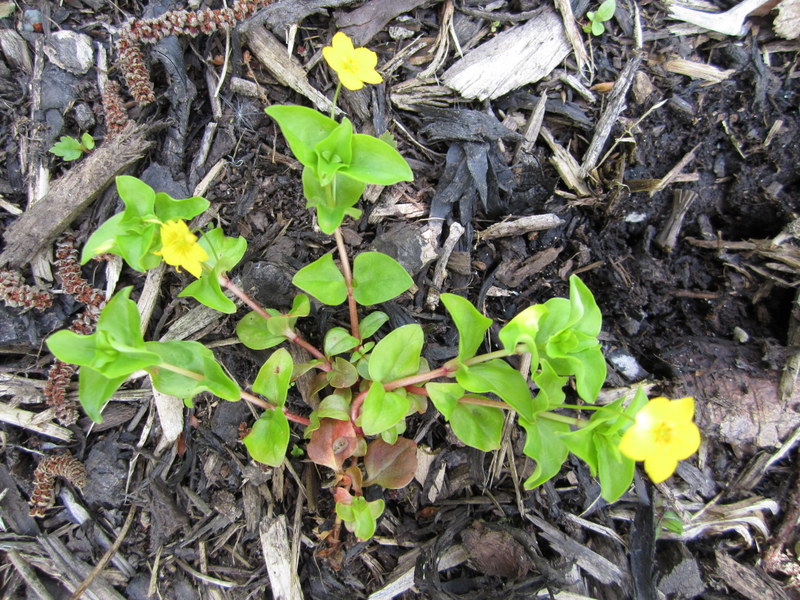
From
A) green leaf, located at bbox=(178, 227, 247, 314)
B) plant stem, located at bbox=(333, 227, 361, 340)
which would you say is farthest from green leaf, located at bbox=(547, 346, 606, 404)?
green leaf, located at bbox=(178, 227, 247, 314)

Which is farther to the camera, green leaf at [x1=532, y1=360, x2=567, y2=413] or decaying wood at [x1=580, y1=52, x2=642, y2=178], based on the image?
decaying wood at [x1=580, y1=52, x2=642, y2=178]

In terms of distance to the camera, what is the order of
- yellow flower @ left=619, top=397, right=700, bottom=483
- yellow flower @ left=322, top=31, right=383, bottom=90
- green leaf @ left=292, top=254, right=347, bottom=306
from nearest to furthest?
yellow flower @ left=619, top=397, right=700, bottom=483
yellow flower @ left=322, top=31, right=383, bottom=90
green leaf @ left=292, top=254, right=347, bottom=306

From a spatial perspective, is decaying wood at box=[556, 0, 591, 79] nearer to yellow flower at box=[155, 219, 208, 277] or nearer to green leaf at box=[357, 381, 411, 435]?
green leaf at box=[357, 381, 411, 435]

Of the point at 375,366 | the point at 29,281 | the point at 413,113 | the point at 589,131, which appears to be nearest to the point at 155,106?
the point at 29,281

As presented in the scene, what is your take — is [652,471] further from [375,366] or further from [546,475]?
[375,366]

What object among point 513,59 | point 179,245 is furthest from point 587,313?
point 179,245

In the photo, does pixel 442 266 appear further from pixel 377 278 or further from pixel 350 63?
pixel 350 63
